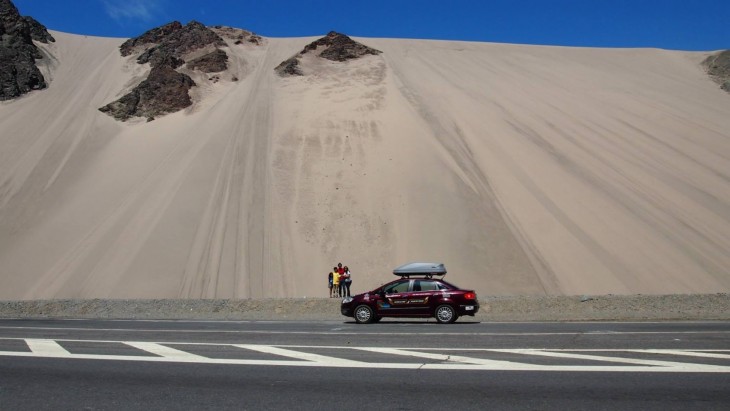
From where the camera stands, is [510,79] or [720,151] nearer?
[720,151]

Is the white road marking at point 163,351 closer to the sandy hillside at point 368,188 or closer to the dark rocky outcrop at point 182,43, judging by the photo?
the sandy hillside at point 368,188

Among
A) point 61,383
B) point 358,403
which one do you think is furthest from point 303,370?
point 61,383

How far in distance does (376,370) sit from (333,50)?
48972 millimetres

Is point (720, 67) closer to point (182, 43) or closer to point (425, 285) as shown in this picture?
point (182, 43)

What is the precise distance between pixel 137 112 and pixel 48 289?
21005mm

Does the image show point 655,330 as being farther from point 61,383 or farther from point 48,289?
point 48,289

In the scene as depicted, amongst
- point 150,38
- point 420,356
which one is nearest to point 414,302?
point 420,356

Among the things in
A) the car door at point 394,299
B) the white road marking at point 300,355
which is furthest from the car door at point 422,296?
the white road marking at point 300,355

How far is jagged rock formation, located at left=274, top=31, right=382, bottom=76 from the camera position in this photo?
5138 centimetres

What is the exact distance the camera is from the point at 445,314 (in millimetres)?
16000

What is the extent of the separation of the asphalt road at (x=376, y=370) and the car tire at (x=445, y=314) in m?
2.79

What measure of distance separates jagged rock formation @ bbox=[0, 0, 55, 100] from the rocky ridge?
811 cm

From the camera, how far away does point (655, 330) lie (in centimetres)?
1258

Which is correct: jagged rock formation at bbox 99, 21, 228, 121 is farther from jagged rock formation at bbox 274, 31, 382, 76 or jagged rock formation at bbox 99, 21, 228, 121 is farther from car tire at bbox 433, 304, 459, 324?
car tire at bbox 433, 304, 459, 324
